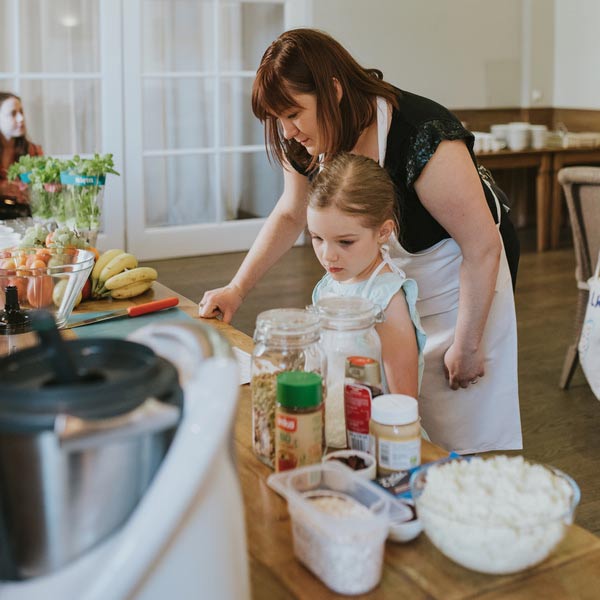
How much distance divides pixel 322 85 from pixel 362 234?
0.32 metres

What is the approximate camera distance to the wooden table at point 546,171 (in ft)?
23.2

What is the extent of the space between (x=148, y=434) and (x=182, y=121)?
6.16m

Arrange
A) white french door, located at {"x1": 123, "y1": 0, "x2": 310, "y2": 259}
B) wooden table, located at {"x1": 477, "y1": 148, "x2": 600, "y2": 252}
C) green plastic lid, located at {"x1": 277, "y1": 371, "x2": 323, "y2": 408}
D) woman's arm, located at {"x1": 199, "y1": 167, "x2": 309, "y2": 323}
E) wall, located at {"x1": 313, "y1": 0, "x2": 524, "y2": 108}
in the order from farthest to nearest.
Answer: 1. wooden table, located at {"x1": 477, "y1": 148, "x2": 600, "y2": 252}
2. wall, located at {"x1": 313, "y1": 0, "x2": 524, "y2": 108}
3. white french door, located at {"x1": 123, "y1": 0, "x2": 310, "y2": 259}
4. woman's arm, located at {"x1": 199, "y1": 167, "x2": 309, "y2": 323}
5. green plastic lid, located at {"x1": 277, "y1": 371, "x2": 323, "y2": 408}

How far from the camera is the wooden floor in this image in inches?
134

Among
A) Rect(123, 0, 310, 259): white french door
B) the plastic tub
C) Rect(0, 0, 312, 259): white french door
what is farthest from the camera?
Rect(123, 0, 310, 259): white french door

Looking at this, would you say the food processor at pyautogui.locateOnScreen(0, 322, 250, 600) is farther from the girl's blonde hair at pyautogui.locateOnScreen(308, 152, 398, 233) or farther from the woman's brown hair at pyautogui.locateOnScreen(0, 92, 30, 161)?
the woman's brown hair at pyautogui.locateOnScreen(0, 92, 30, 161)

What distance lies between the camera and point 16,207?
3688 millimetres

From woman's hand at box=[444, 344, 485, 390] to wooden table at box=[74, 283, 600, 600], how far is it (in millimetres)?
992

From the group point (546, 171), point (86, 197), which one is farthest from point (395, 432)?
point (546, 171)

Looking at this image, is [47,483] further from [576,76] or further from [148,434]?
[576,76]

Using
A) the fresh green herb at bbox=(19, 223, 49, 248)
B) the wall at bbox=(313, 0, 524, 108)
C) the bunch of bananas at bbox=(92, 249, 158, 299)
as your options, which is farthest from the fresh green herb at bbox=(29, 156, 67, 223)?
the wall at bbox=(313, 0, 524, 108)

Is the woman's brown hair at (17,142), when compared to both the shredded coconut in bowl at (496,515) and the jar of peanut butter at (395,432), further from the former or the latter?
the shredded coconut in bowl at (496,515)

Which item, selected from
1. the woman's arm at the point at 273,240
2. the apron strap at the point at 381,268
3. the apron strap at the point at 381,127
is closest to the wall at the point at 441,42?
the woman's arm at the point at 273,240

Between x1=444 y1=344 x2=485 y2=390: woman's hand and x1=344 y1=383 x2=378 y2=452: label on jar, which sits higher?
x1=344 y1=383 x2=378 y2=452: label on jar
